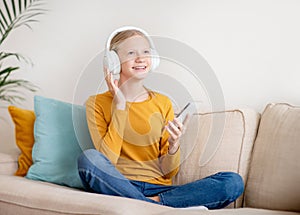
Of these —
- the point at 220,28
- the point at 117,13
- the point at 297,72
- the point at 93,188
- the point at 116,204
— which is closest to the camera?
the point at 116,204

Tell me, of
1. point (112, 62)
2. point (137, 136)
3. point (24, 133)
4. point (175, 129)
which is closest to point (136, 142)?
point (137, 136)

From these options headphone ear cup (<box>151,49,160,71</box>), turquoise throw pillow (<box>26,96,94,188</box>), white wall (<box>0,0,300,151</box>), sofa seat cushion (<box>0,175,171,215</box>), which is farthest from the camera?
white wall (<box>0,0,300,151</box>)

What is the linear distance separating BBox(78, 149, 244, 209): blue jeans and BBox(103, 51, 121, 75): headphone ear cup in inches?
12.3

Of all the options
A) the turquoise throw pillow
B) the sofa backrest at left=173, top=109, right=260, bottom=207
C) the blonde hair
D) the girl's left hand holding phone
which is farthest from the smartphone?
the turquoise throw pillow

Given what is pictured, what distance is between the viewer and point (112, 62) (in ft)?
6.88

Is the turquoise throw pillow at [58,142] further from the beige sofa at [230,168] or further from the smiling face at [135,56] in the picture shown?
the smiling face at [135,56]

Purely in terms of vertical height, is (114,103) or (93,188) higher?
(114,103)

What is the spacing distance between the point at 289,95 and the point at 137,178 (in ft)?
2.36

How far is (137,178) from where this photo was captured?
7.02 feet

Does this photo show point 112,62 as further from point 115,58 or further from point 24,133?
point 24,133

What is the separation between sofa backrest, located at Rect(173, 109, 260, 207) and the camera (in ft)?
7.08

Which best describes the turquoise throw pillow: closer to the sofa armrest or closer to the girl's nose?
the sofa armrest

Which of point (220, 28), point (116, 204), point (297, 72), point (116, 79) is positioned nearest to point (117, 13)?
point (220, 28)

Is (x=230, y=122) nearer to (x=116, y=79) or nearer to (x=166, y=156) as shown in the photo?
(x=166, y=156)
